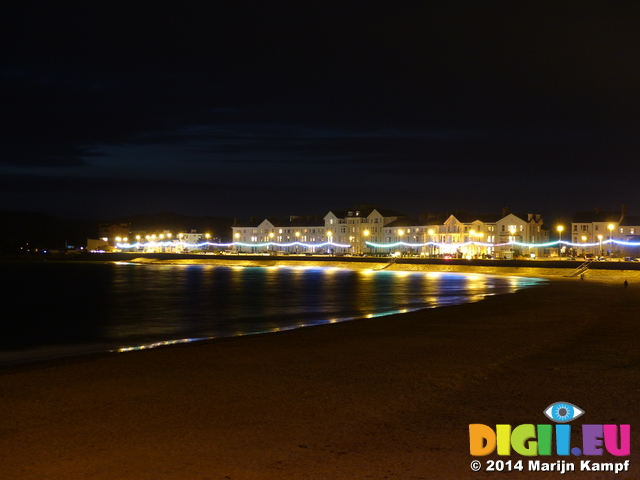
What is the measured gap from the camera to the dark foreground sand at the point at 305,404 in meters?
7.76

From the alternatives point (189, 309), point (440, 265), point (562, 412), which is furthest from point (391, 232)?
point (562, 412)

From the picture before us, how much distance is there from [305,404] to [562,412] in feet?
13.4

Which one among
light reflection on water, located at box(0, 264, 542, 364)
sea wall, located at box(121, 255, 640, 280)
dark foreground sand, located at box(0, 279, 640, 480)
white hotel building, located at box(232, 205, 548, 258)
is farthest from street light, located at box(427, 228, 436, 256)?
dark foreground sand, located at box(0, 279, 640, 480)

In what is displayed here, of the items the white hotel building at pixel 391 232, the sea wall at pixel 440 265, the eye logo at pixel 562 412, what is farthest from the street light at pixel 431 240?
the eye logo at pixel 562 412

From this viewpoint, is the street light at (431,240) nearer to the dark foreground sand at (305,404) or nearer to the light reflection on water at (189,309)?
the light reflection on water at (189,309)

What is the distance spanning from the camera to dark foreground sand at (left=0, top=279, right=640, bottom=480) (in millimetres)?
7762

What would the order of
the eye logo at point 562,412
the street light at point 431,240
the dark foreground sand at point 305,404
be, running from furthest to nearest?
the street light at point 431,240, the eye logo at point 562,412, the dark foreground sand at point 305,404

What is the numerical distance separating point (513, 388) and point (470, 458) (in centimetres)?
416

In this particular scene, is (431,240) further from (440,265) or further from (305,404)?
(305,404)

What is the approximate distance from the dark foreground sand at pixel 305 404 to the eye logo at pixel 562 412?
155 mm

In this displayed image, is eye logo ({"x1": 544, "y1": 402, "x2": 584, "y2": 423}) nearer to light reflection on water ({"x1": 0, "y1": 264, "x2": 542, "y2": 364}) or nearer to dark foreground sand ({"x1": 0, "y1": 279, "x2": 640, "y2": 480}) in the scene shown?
dark foreground sand ({"x1": 0, "y1": 279, "x2": 640, "y2": 480})

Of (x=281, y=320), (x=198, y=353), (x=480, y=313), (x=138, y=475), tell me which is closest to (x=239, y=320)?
(x=281, y=320)

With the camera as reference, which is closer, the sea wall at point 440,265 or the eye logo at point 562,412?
the eye logo at point 562,412

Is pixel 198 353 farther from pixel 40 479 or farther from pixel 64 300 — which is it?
pixel 64 300
